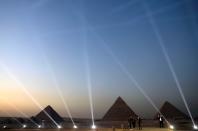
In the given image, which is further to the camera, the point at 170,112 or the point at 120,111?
the point at 120,111

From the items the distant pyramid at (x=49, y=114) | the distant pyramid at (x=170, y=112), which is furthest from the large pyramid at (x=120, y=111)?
the distant pyramid at (x=49, y=114)

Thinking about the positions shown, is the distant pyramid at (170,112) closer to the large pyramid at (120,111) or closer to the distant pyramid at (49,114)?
the large pyramid at (120,111)

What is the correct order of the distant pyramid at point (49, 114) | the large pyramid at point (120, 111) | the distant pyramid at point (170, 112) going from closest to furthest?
1. the distant pyramid at point (170, 112)
2. the large pyramid at point (120, 111)
3. the distant pyramid at point (49, 114)

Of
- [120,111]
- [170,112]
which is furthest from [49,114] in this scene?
[170,112]

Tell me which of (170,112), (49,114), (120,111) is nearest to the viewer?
(170,112)

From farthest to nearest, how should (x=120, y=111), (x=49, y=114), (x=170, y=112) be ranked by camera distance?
Result: 1. (x=49, y=114)
2. (x=120, y=111)
3. (x=170, y=112)

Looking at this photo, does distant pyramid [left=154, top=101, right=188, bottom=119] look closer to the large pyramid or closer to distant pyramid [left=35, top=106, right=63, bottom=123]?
the large pyramid

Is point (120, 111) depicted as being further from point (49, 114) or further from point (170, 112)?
point (49, 114)

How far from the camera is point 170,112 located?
278 feet

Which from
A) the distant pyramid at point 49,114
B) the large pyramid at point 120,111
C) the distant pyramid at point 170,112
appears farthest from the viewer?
the distant pyramid at point 49,114

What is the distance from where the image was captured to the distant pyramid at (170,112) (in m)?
84.4

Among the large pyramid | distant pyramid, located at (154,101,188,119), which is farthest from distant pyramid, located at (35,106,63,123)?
distant pyramid, located at (154,101,188,119)

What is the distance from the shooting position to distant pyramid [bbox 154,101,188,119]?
277 ft

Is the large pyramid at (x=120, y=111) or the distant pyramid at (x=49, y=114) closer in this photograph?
the large pyramid at (x=120, y=111)
